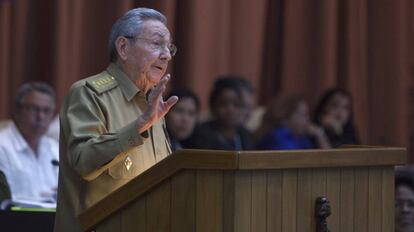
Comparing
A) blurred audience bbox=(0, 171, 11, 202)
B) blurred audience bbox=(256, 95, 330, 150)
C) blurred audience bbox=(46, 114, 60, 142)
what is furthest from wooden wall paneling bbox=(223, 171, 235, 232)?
blurred audience bbox=(256, 95, 330, 150)

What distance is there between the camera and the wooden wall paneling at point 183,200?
276 cm

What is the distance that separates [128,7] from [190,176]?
4.14 meters

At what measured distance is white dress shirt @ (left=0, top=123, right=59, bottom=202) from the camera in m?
5.54

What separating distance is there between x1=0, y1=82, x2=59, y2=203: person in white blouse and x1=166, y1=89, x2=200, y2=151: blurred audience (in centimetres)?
70

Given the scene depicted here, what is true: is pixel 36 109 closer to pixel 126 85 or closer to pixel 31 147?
pixel 31 147

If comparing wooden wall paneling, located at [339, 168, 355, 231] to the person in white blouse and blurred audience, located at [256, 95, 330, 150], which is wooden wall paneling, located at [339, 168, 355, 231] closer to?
the person in white blouse

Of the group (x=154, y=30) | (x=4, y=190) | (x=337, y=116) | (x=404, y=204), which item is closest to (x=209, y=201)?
(x=154, y=30)

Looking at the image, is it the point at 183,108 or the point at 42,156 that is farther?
the point at 183,108

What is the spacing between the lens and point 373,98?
793cm

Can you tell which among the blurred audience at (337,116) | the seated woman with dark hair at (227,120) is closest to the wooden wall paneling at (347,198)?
the seated woman with dark hair at (227,120)

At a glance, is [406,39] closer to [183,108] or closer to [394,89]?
[394,89]

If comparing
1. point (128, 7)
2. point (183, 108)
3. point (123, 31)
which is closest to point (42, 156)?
point (183, 108)

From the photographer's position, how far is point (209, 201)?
273 centimetres

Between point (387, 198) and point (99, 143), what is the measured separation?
33.4 inches
